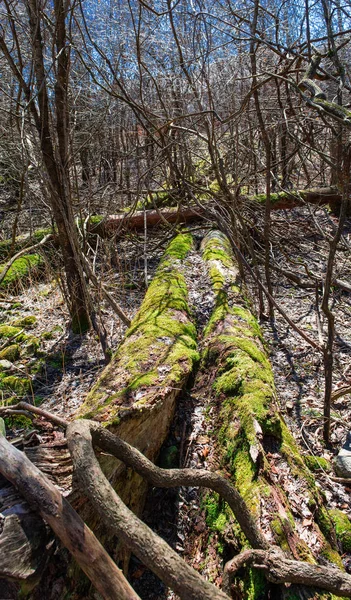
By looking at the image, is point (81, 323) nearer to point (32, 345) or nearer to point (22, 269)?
point (32, 345)

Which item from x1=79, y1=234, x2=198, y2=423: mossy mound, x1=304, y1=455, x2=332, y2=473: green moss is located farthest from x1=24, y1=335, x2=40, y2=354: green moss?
x1=304, y1=455, x2=332, y2=473: green moss

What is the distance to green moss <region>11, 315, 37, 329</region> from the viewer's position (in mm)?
4945

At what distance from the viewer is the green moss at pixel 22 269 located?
233 inches

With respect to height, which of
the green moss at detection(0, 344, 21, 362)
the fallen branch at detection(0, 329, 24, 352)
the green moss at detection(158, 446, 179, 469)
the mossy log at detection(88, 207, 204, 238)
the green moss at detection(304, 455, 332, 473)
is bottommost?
the green moss at detection(304, 455, 332, 473)

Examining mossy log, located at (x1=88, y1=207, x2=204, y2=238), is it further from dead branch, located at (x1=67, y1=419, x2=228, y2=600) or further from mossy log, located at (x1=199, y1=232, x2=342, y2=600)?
dead branch, located at (x1=67, y1=419, x2=228, y2=600)

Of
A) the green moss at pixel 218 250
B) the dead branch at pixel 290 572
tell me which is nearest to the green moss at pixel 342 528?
the dead branch at pixel 290 572

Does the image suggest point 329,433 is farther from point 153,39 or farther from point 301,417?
point 153,39

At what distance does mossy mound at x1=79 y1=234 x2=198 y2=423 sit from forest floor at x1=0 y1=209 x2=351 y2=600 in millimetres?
239

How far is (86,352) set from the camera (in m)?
4.32

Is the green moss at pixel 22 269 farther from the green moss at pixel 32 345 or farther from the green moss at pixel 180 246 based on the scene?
the green moss at pixel 180 246

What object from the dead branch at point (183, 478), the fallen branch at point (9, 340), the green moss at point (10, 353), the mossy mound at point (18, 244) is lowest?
the green moss at point (10, 353)

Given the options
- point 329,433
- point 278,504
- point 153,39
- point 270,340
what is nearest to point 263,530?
point 278,504

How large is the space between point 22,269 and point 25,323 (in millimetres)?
1468

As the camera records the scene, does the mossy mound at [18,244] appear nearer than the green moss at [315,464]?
No
